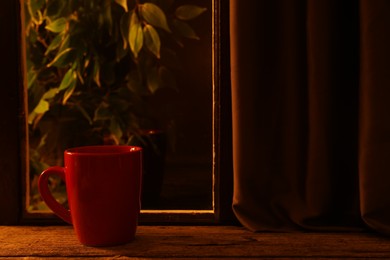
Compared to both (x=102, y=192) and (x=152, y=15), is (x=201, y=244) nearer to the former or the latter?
(x=102, y=192)

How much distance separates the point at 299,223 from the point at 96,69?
2.48 feet

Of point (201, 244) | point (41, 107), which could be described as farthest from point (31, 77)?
point (201, 244)

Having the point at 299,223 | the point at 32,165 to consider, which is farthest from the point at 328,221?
the point at 32,165

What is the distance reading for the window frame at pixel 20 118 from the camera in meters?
0.80

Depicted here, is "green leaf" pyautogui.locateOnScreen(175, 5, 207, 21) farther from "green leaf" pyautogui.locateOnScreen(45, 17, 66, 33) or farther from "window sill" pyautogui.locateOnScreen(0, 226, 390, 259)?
"window sill" pyautogui.locateOnScreen(0, 226, 390, 259)

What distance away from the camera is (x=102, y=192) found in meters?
0.67

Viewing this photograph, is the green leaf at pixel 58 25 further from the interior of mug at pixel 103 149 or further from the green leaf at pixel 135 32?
the interior of mug at pixel 103 149

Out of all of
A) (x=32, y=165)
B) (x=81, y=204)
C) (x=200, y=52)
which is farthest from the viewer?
(x=200, y=52)

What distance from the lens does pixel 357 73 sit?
2.52 feet

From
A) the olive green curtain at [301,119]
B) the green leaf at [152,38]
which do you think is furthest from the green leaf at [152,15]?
the olive green curtain at [301,119]

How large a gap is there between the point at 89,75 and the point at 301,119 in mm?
749

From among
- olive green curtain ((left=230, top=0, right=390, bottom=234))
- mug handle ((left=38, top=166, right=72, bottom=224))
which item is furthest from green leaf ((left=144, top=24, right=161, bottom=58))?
mug handle ((left=38, top=166, right=72, bottom=224))

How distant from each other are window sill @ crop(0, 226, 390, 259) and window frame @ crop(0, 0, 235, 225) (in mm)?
51

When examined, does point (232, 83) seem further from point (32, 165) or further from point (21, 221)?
point (32, 165)
